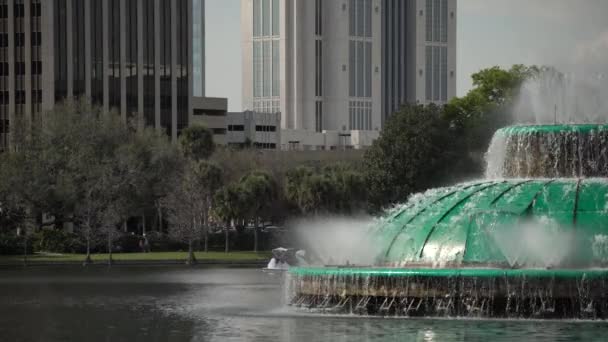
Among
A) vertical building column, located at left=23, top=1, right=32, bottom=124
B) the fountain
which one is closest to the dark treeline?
vertical building column, located at left=23, top=1, right=32, bottom=124

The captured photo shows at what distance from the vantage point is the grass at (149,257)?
77.6 meters

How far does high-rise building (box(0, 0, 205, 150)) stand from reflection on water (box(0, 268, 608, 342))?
73.5 m

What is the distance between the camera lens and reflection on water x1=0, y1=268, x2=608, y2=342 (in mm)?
27969

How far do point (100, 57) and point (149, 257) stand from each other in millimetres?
56406

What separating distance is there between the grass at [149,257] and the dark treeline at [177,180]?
4.03ft

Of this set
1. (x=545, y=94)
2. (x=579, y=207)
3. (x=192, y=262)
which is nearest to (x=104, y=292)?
(x=545, y=94)

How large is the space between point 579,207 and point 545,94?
8922mm

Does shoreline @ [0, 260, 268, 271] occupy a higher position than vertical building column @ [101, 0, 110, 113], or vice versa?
vertical building column @ [101, 0, 110, 113]

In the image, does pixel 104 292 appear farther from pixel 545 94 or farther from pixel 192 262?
pixel 192 262

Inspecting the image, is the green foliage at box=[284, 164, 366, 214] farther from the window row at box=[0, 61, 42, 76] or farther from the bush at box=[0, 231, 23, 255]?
the window row at box=[0, 61, 42, 76]

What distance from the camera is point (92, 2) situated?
132500 mm

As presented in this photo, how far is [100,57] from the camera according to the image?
133000mm

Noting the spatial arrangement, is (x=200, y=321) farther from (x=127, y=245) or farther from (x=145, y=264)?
(x=127, y=245)

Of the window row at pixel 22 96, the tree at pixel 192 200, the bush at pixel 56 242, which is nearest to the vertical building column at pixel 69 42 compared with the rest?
the window row at pixel 22 96
